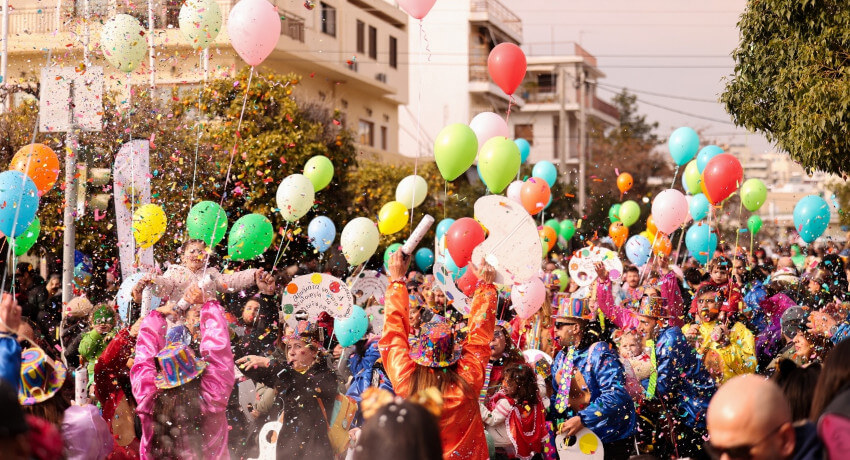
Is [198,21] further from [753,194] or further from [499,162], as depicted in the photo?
[753,194]

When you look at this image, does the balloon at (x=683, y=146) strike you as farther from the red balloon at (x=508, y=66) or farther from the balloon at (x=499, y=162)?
the balloon at (x=499, y=162)

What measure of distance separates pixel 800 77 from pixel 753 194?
15.3ft

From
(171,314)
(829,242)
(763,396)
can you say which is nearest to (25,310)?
(171,314)

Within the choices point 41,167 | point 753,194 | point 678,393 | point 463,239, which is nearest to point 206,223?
point 41,167

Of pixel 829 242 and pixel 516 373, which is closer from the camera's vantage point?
pixel 516 373

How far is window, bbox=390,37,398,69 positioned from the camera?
1473 inches

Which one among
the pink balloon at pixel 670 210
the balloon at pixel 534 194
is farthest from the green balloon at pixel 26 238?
the pink balloon at pixel 670 210

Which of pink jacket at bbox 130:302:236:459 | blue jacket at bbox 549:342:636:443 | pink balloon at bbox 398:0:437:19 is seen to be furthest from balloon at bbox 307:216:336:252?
pink jacket at bbox 130:302:236:459

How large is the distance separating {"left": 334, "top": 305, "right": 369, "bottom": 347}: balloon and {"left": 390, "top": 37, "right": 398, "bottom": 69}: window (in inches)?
1178

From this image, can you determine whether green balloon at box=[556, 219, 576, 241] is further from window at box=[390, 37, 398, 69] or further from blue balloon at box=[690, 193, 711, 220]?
window at box=[390, 37, 398, 69]

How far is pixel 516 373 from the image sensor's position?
6453mm

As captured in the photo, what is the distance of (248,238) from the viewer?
9.51 metres

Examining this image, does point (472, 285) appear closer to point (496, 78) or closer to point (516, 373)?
point (496, 78)

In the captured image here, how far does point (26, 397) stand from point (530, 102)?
5197 centimetres
